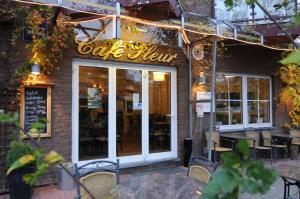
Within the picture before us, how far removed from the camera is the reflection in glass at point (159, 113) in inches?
371

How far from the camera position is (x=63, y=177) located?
23.8 feet

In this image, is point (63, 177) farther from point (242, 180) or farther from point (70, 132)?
point (242, 180)

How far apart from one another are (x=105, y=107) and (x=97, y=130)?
0.53 meters

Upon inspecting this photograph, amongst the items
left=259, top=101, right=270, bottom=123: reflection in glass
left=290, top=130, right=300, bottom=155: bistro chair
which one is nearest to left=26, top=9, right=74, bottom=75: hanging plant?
left=259, top=101, right=270, bottom=123: reflection in glass

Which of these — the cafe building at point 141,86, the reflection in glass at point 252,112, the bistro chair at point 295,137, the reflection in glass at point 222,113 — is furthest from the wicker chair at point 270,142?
the reflection in glass at point 222,113

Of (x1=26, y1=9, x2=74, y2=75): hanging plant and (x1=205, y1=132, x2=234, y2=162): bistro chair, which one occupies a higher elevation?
(x1=26, y1=9, x2=74, y2=75): hanging plant

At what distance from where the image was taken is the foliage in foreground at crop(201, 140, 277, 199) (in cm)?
86

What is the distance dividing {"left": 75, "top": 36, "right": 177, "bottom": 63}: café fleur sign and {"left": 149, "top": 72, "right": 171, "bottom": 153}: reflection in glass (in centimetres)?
46

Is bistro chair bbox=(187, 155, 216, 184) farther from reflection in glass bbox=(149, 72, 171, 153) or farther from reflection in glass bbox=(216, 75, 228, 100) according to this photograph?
reflection in glass bbox=(216, 75, 228, 100)

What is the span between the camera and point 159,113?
9586 millimetres

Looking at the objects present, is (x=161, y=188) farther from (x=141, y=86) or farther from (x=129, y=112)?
(x=141, y=86)

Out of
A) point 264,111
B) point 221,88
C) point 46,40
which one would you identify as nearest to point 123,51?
point 46,40

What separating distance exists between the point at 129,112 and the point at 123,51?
1.40 meters

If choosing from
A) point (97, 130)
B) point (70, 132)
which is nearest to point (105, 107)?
point (97, 130)
